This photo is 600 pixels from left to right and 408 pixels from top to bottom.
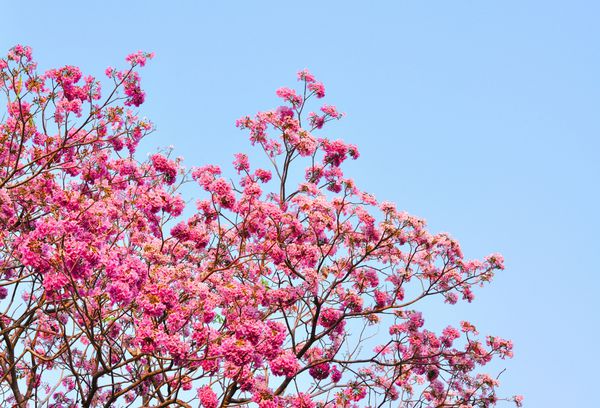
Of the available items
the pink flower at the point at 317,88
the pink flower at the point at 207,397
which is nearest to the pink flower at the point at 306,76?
the pink flower at the point at 317,88

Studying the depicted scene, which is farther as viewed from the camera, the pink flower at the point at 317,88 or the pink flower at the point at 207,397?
the pink flower at the point at 317,88

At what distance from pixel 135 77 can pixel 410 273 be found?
5.89 meters

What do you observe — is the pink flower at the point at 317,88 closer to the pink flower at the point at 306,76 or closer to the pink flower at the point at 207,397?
the pink flower at the point at 306,76

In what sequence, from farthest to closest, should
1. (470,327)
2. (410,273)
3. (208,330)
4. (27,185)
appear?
1. (470,327)
2. (410,273)
3. (27,185)
4. (208,330)

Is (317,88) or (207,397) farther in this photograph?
(317,88)

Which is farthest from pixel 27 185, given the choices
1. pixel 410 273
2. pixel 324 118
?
pixel 410 273

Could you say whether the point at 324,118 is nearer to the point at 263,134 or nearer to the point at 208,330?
the point at 263,134

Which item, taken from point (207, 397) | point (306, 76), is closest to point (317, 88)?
point (306, 76)

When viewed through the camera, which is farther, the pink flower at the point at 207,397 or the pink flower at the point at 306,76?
the pink flower at the point at 306,76

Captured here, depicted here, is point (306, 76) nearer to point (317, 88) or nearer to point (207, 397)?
point (317, 88)

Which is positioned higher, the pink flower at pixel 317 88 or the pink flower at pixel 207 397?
the pink flower at pixel 317 88

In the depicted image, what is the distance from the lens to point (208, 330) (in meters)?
7.36

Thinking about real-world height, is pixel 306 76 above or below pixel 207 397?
above

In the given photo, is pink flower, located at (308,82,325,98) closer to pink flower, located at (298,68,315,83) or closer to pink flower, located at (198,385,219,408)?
pink flower, located at (298,68,315,83)
